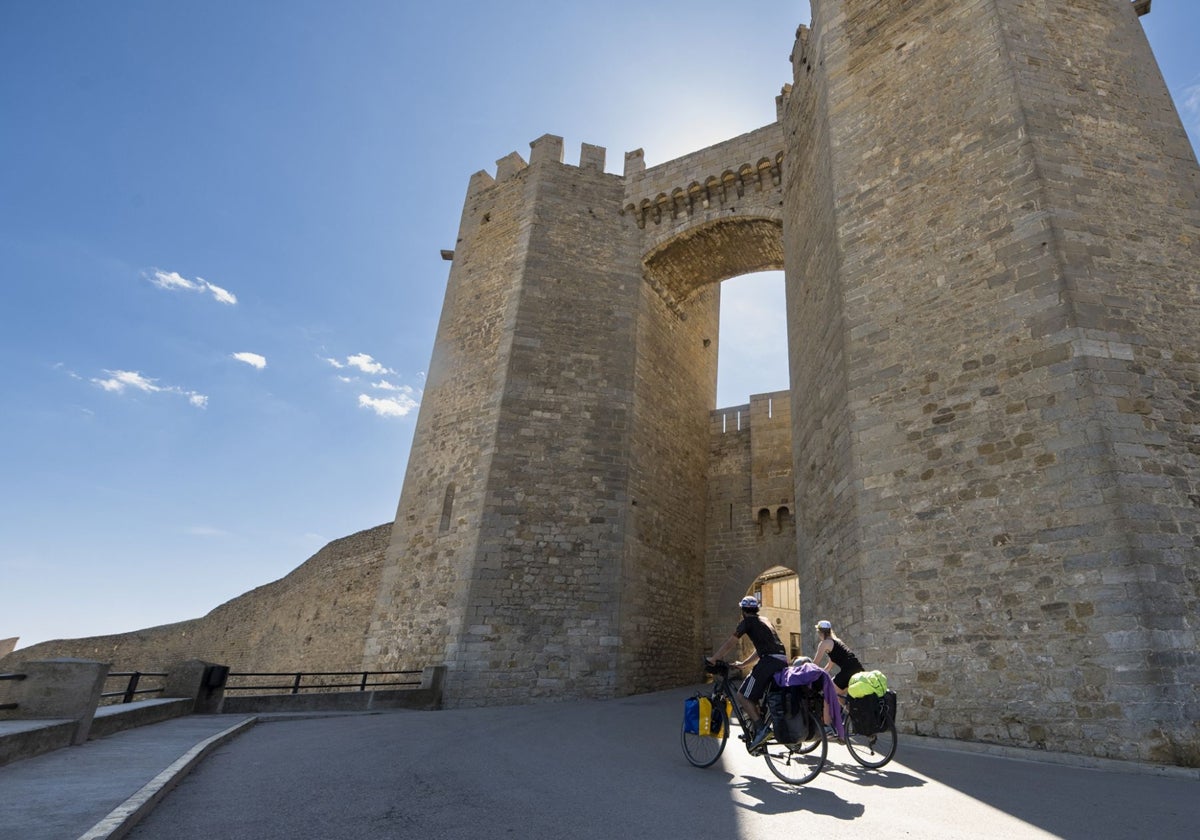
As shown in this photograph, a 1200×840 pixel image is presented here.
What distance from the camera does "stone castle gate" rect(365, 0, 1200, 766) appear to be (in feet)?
19.2

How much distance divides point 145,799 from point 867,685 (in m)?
4.46

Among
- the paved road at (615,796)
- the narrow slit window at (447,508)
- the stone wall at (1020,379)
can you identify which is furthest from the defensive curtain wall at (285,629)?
the stone wall at (1020,379)

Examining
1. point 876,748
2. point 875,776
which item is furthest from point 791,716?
point 876,748

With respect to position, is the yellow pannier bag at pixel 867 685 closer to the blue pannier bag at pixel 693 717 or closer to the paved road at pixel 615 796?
the paved road at pixel 615 796

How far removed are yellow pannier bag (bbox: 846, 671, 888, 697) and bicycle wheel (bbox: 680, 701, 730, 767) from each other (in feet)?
3.12

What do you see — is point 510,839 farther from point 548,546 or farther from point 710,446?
point 710,446

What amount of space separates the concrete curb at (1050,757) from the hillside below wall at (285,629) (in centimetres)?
1367

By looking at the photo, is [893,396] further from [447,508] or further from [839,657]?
[447,508]

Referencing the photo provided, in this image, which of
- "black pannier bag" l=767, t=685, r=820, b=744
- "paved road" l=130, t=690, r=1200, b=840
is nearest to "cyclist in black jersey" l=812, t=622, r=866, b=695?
"paved road" l=130, t=690, r=1200, b=840

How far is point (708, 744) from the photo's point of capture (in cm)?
479

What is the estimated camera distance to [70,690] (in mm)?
4934

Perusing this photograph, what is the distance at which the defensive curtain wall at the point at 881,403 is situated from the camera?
5883 mm

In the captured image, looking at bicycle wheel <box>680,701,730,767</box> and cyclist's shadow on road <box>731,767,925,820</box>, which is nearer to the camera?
cyclist's shadow on road <box>731,767,925,820</box>

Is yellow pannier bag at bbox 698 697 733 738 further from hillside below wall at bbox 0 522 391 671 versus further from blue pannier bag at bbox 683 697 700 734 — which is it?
hillside below wall at bbox 0 522 391 671
